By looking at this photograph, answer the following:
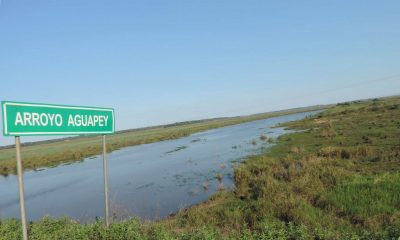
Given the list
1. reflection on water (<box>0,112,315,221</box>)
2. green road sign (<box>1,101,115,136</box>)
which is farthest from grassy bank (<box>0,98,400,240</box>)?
reflection on water (<box>0,112,315,221</box>)

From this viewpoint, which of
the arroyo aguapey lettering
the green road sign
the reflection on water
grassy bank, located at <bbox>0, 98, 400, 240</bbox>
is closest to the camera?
the green road sign

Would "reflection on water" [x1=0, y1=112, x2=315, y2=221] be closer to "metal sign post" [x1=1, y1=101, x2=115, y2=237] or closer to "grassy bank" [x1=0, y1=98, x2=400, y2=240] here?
"grassy bank" [x1=0, y1=98, x2=400, y2=240]

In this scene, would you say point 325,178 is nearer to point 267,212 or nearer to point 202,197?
point 267,212

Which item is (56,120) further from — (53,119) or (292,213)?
(292,213)

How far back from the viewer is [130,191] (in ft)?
69.2

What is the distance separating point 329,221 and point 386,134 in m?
20.0

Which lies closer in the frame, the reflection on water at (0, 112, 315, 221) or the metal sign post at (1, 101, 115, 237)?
the metal sign post at (1, 101, 115, 237)

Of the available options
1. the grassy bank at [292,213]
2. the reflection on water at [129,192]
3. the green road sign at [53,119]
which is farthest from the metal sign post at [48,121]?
the reflection on water at [129,192]

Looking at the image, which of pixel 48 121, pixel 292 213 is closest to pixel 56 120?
pixel 48 121

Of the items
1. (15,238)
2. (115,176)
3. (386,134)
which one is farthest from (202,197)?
(386,134)

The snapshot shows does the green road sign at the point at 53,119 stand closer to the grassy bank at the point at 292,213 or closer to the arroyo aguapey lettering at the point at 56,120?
the arroyo aguapey lettering at the point at 56,120

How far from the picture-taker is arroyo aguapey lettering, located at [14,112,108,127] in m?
4.87

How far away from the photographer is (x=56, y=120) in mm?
5504

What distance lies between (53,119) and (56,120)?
68 millimetres
